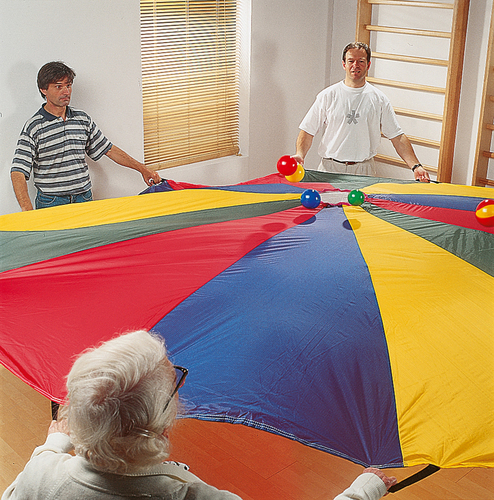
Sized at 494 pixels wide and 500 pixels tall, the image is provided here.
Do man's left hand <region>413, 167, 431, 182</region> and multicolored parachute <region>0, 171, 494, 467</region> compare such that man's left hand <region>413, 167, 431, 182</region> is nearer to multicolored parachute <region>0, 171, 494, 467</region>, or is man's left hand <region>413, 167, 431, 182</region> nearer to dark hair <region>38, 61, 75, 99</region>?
multicolored parachute <region>0, 171, 494, 467</region>

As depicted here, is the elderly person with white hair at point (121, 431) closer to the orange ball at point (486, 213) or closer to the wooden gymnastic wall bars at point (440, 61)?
the orange ball at point (486, 213)

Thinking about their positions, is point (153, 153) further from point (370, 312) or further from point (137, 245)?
point (370, 312)

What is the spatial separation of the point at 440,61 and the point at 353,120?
3.30 ft

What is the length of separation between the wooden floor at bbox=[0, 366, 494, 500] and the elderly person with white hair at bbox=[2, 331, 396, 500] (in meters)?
1.39

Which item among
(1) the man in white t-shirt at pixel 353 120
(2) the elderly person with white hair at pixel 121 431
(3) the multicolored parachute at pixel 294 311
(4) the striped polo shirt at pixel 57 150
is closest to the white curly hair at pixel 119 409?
(2) the elderly person with white hair at pixel 121 431

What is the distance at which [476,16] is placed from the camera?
4.55 metres

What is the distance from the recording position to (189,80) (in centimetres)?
512

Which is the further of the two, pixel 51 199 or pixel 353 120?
pixel 353 120

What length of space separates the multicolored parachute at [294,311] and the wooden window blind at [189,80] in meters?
2.13

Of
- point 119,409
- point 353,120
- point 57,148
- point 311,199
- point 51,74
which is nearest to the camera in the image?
point 119,409

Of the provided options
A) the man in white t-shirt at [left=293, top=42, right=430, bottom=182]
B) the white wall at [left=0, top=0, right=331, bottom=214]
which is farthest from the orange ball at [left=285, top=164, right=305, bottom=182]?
the white wall at [left=0, top=0, right=331, bottom=214]

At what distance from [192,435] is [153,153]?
266cm

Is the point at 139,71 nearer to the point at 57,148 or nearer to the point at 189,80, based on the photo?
the point at 189,80

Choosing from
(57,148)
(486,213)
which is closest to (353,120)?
(486,213)
